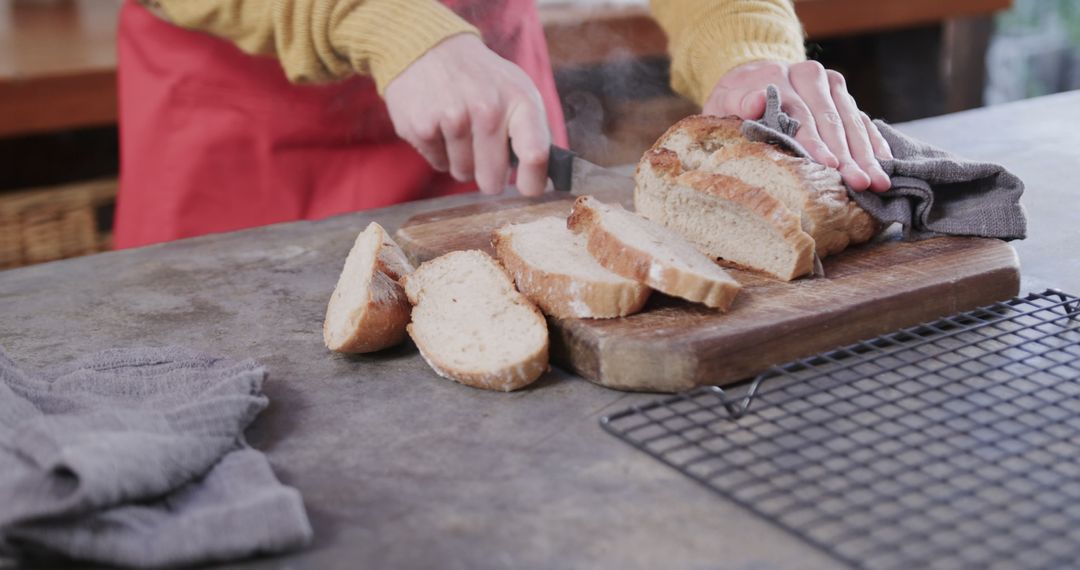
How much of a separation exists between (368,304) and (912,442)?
0.74 m

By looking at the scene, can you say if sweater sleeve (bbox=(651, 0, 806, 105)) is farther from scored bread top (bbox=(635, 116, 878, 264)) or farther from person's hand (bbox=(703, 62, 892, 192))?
scored bread top (bbox=(635, 116, 878, 264))

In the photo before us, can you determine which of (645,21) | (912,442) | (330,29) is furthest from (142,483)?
(645,21)

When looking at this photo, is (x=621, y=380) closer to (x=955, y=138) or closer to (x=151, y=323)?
(x=151, y=323)

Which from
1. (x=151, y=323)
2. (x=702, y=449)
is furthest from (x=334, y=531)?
(x=151, y=323)

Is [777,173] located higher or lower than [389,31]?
lower

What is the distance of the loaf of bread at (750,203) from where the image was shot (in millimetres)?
1685

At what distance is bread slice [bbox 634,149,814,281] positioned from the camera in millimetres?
1669

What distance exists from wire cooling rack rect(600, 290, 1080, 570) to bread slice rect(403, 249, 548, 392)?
0.58 feet

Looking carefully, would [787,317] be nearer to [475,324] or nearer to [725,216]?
[725,216]

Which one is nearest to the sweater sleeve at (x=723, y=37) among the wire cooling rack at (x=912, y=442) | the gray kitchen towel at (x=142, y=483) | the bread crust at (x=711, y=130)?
the bread crust at (x=711, y=130)

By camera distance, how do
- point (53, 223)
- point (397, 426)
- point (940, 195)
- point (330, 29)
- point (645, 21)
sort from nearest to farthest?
1. point (397, 426)
2. point (940, 195)
3. point (330, 29)
4. point (53, 223)
5. point (645, 21)

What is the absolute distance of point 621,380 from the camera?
4.79 ft

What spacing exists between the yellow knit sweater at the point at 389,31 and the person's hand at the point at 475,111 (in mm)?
46

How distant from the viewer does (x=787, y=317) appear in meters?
1.51
